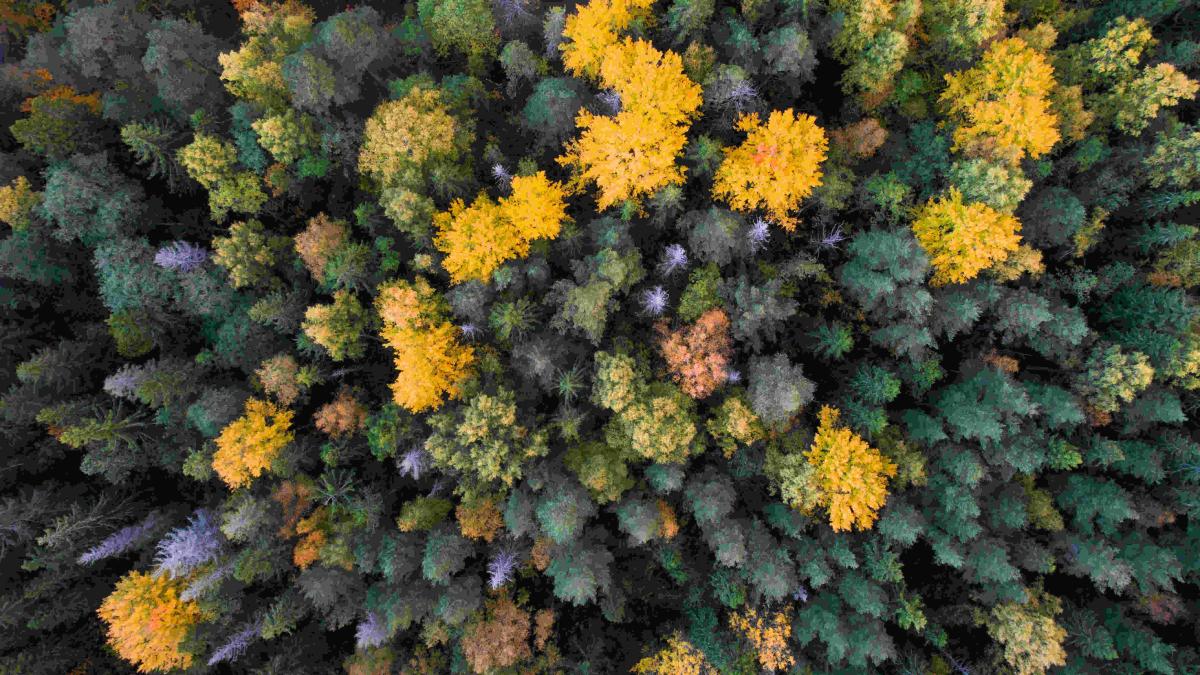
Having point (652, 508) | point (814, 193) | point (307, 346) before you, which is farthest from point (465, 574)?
point (814, 193)

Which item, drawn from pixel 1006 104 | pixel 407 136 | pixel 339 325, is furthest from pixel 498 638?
pixel 1006 104

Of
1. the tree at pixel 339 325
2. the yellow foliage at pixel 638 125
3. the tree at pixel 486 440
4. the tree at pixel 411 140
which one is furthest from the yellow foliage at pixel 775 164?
the tree at pixel 339 325

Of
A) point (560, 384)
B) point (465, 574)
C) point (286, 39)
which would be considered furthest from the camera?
point (286, 39)

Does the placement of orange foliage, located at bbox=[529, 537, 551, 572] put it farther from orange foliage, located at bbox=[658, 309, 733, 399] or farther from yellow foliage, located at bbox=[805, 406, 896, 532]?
yellow foliage, located at bbox=[805, 406, 896, 532]

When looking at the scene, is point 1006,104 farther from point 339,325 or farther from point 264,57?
point 264,57

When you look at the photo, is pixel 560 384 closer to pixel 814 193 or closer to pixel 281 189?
pixel 814 193

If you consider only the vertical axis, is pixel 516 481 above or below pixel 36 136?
below

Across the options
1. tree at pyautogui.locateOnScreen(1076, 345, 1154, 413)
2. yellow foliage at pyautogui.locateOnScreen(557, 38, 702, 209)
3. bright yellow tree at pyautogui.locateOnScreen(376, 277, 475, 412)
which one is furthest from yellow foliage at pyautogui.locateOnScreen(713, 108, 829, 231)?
tree at pyautogui.locateOnScreen(1076, 345, 1154, 413)
